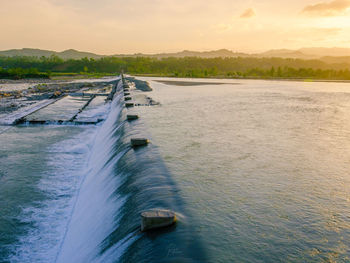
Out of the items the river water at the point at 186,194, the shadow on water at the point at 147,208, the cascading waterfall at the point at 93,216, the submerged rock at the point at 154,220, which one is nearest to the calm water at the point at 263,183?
the river water at the point at 186,194

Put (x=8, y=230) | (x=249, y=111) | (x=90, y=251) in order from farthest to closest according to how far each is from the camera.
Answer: (x=249, y=111)
(x=8, y=230)
(x=90, y=251)

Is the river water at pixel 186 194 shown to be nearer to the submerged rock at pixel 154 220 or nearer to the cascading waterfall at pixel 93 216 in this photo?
the cascading waterfall at pixel 93 216

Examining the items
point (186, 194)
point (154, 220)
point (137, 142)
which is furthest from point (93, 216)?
point (137, 142)

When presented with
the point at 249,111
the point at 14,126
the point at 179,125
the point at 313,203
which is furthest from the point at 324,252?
the point at 14,126

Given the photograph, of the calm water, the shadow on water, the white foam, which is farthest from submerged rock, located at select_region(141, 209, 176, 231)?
the calm water

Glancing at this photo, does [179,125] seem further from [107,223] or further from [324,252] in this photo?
[324,252]

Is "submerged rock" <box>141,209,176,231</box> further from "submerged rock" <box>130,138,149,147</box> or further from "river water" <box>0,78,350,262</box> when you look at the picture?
"submerged rock" <box>130,138,149,147</box>

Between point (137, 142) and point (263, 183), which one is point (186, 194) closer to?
point (263, 183)
